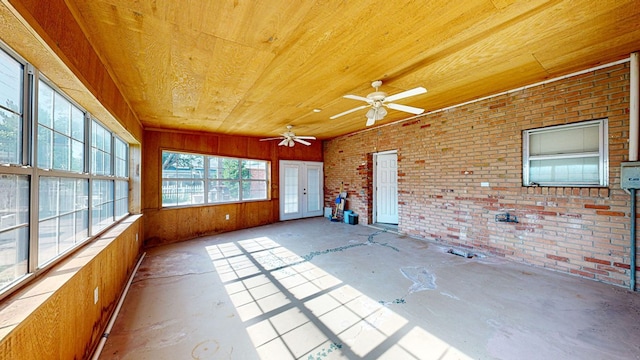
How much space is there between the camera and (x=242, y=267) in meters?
3.61

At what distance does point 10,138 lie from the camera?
51.9 inches

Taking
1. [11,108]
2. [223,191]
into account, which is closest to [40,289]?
[11,108]

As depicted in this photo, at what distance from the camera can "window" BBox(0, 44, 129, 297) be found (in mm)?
1296

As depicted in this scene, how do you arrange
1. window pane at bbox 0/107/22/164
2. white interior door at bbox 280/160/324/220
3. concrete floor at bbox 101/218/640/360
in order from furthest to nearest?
white interior door at bbox 280/160/324/220 < concrete floor at bbox 101/218/640/360 < window pane at bbox 0/107/22/164

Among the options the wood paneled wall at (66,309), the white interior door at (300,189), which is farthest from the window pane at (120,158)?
the white interior door at (300,189)

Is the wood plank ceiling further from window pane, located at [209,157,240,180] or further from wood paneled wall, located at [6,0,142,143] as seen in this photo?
window pane, located at [209,157,240,180]

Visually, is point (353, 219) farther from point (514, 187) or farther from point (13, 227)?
point (13, 227)

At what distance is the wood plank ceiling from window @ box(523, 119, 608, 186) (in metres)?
0.81

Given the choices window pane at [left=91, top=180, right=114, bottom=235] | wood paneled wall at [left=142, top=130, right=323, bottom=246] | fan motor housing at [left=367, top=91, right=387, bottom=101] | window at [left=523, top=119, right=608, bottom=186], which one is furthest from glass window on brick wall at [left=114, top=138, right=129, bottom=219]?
window at [left=523, top=119, right=608, bottom=186]

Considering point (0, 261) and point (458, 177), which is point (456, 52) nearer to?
point (458, 177)

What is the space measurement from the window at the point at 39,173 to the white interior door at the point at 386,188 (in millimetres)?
5712

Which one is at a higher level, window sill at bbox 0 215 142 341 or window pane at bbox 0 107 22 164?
window pane at bbox 0 107 22 164

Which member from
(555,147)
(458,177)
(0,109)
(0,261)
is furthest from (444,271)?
(0,109)

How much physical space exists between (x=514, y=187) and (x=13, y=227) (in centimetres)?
534
